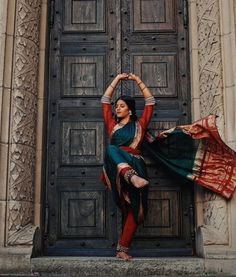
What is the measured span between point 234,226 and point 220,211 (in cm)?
23

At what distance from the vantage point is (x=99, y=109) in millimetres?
6938

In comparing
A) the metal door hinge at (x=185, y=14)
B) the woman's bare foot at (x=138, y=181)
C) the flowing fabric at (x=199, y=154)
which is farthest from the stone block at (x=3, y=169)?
the metal door hinge at (x=185, y=14)

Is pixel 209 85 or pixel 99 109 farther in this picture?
pixel 99 109

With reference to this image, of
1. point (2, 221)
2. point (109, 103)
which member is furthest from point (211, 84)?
point (2, 221)

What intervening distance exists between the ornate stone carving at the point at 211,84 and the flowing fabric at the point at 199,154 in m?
0.20

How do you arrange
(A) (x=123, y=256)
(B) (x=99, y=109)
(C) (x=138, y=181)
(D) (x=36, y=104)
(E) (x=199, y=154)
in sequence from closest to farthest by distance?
(C) (x=138, y=181) → (A) (x=123, y=256) → (E) (x=199, y=154) → (D) (x=36, y=104) → (B) (x=99, y=109)

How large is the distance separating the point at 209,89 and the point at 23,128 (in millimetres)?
2221

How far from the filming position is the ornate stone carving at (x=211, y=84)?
19.9 feet

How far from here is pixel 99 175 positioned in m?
6.75

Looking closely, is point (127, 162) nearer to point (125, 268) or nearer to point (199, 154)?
point (199, 154)

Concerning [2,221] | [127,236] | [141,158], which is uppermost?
[141,158]

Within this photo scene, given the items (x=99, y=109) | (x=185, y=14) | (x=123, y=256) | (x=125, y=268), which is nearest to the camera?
(x=125, y=268)

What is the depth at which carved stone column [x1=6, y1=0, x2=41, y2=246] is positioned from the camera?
6.17 meters

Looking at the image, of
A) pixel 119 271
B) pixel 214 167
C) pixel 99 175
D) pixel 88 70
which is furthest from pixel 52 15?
pixel 119 271
